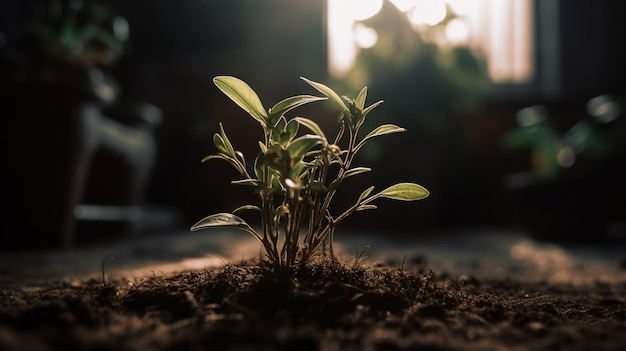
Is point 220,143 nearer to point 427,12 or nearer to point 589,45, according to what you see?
point 427,12

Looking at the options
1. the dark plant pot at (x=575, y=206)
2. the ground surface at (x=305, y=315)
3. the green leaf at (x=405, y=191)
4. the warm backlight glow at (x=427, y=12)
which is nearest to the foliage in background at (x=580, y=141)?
the dark plant pot at (x=575, y=206)

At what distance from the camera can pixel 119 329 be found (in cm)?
70

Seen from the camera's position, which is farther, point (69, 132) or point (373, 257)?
point (69, 132)

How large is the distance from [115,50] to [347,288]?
2.48m

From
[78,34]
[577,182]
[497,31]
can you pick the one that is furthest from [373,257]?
[497,31]

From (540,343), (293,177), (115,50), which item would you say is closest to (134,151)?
(115,50)

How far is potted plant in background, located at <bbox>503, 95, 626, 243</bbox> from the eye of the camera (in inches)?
124

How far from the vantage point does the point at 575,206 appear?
A: 321 centimetres

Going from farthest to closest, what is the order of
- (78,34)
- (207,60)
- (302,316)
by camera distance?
(207,60), (78,34), (302,316)

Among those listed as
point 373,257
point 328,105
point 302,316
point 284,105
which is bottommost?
point 302,316

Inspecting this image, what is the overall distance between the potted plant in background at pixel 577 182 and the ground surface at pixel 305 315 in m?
2.25

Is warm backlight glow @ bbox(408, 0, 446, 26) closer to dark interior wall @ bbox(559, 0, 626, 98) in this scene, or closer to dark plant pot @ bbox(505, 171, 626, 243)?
dark plant pot @ bbox(505, 171, 626, 243)

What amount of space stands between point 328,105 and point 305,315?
3.45 metres

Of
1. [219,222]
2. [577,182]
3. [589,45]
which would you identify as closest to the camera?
[219,222]
